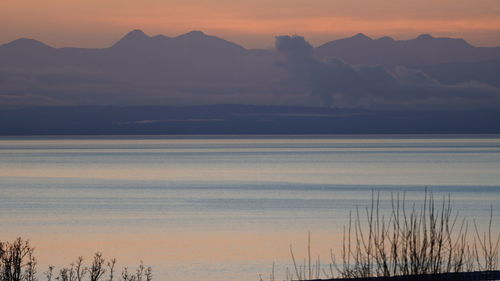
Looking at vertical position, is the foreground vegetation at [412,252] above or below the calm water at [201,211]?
below

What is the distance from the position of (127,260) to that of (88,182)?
4978cm

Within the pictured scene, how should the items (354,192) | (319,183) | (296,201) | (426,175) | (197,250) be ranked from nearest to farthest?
(197,250), (296,201), (354,192), (319,183), (426,175)

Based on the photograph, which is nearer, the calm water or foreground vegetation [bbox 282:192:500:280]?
foreground vegetation [bbox 282:192:500:280]

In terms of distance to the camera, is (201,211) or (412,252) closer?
(412,252)

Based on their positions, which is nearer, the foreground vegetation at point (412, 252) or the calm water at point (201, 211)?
the foreground vegetation at point (412, 252)

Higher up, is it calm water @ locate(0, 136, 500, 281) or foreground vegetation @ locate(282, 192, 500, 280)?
calm water @ locate(0, 136, 500, 281)

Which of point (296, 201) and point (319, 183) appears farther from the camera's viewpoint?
point (319, 183)

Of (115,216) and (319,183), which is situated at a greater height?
(319,183)

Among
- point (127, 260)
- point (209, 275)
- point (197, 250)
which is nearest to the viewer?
point (209, 275)

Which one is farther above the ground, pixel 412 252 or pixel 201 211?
pixel 201 211

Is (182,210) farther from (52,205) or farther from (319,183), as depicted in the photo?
(319,183)

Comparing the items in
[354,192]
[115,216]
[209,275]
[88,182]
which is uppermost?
[88,182]

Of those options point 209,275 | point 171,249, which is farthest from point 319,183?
point 209,275

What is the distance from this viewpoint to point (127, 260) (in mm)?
30750
